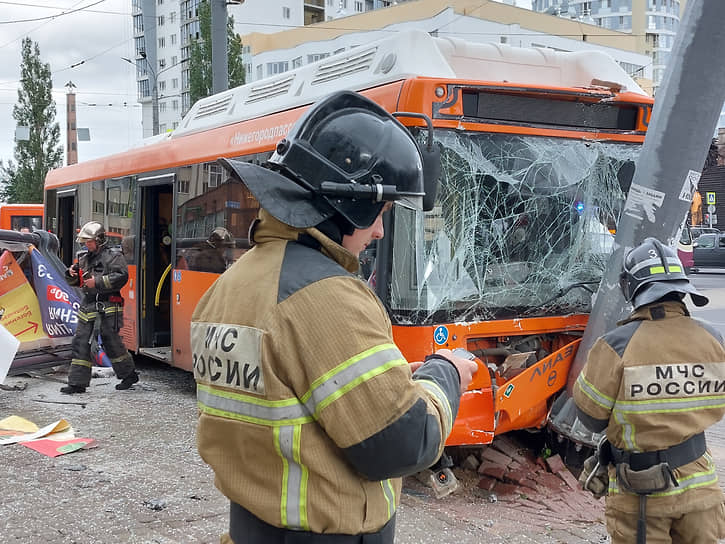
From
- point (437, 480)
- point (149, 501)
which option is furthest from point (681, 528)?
point (149, 501)

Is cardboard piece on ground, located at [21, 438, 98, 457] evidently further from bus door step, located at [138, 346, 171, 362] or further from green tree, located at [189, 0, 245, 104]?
Answer: green tree, located at [189, 0, 245, 104]

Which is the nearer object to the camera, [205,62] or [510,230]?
[510,230]

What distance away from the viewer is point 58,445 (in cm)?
638

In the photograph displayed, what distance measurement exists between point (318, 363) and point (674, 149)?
13.2ft

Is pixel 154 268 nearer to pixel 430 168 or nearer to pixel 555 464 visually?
pixel 555 464

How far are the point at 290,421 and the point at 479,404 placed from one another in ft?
10.9

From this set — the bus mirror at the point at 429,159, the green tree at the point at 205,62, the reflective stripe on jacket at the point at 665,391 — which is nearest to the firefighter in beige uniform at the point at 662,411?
the reflective stripe on jacket at the point at 665,391

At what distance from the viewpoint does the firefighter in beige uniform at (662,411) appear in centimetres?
313

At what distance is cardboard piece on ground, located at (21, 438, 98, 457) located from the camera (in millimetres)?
6215

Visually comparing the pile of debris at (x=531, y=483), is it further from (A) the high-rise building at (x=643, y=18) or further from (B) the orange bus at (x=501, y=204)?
(A) the high-rise building at (x=643, y=18)

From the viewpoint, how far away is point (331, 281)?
182 centimetres

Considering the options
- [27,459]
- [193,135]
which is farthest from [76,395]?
[193,135]

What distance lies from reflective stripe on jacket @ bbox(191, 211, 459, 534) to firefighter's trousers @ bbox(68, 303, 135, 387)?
707 centimetres

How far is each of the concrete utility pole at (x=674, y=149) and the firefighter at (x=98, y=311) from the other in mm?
5377
